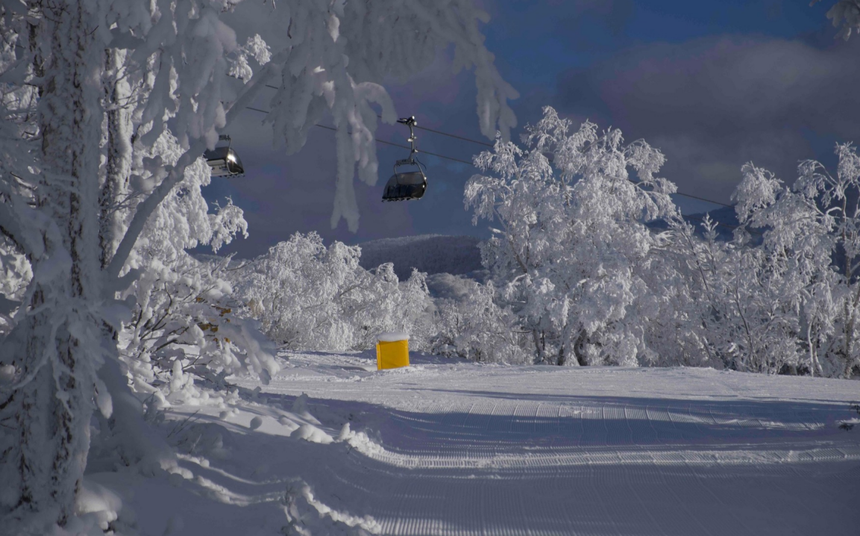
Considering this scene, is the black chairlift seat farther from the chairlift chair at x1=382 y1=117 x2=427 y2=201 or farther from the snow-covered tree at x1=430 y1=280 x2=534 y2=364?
the snow-covered tree at x1=430 y1=280 x2=534 y2=364

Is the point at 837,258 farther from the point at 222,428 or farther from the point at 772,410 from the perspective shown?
the point at 222,428

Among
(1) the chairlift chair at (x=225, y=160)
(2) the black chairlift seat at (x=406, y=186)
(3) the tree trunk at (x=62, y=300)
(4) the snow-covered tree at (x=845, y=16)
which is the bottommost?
(3) the tree trunk at (x=62, y=300)

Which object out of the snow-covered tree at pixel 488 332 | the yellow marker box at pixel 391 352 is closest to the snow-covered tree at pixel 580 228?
the snow-covered tree at pixel 488 332

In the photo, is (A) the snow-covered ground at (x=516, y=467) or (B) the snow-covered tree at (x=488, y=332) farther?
(B) the snow-covered tree at (x=488, y=332)

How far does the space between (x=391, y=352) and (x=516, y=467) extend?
25.8ft

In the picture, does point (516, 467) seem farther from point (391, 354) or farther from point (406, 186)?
point (391, 354)

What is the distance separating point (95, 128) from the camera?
2564mm

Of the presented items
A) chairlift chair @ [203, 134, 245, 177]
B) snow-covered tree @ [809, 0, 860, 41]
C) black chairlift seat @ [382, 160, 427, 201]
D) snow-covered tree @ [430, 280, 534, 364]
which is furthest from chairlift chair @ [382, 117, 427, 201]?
snow-covered tree @ [430, 280, 534, 364]

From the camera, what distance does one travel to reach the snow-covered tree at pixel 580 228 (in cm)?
1603

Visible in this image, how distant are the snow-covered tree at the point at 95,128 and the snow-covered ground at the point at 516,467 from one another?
661 millimetres

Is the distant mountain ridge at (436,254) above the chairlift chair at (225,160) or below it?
above

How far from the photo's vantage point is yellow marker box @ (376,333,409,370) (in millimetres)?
12352

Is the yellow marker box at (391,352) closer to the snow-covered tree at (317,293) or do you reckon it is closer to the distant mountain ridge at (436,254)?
the snow-covered tree at (317,293)

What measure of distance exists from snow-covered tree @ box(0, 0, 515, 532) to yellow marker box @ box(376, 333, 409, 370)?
31.7ft
